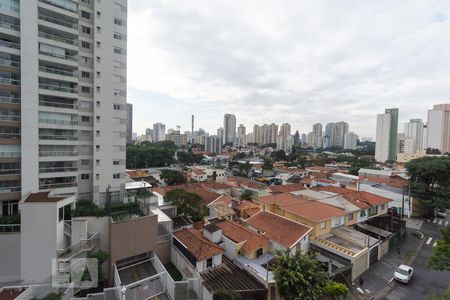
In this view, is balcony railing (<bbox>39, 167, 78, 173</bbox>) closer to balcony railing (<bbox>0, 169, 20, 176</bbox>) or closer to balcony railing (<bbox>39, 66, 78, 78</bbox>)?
balcony railing (<bbox>0, 169, 20, 176</bbox>)

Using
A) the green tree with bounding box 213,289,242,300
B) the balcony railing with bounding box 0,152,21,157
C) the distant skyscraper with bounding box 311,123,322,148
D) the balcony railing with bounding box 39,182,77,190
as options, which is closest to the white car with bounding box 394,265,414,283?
the green tree with bounding box 213,289,242,300

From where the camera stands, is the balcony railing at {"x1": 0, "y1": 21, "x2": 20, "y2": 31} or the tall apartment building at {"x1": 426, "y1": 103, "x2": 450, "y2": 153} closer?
the balcony railing at {"x1": 0, "y1": 21, "x2": 20, "y2": 31}

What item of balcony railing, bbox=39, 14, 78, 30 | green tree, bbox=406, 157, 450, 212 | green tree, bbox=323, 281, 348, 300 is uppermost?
→ balcony railing, bbox=39, 14, 78, 30

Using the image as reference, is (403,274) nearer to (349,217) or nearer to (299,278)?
(349,217)

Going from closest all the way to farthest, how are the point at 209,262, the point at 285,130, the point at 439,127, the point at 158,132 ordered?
the point at 209,262, the point at 439,127, the point at 285,130, the point at 158,132

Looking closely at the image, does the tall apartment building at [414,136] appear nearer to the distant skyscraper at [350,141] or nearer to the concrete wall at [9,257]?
the distant skyscraper at [350,141]

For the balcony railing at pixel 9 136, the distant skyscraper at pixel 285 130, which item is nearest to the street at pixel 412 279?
the balcony railing at pixel 9 136

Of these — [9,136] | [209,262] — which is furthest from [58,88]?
[209,262]
